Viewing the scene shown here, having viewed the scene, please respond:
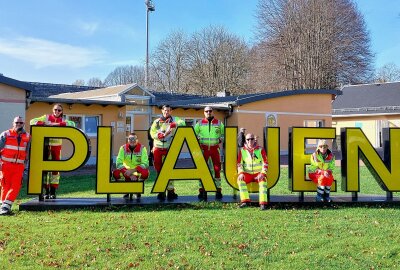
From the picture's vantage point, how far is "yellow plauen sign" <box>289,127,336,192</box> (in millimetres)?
9438

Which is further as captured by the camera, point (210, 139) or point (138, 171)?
point (210, 139)

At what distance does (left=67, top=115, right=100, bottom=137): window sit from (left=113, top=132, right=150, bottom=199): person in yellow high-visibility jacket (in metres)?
11.3

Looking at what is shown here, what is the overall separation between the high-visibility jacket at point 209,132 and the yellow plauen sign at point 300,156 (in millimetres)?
1590

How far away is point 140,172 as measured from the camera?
9.16 meters

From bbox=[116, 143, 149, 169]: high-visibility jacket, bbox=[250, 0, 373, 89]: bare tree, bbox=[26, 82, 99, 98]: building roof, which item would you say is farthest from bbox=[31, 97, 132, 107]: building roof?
bbox=[250, 0, 373, 89]: bare tree

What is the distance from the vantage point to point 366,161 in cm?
957

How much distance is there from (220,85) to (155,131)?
41.6 m

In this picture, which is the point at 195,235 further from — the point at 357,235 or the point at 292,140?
the point at 292,140

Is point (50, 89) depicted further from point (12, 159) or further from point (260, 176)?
point (260, 176)

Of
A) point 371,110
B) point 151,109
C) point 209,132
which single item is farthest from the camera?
point 371,110

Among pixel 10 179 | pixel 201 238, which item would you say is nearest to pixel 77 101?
pixel 10 179

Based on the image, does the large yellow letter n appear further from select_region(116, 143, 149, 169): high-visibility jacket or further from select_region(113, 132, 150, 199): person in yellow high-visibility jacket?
select_region(116, 143, 149, 169): high-visibility jacket

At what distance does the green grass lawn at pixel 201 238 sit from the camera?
554cm

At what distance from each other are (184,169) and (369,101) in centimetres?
2971
